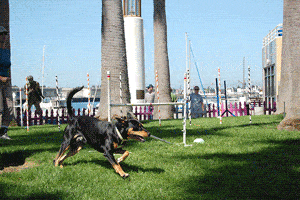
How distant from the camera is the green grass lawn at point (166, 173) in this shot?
12.6 ft

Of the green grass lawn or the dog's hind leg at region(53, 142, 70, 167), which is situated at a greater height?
the dog's hind leg at region(53, 142, 70, 167)

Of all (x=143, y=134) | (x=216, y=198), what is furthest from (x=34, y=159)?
(x=216, y=198)

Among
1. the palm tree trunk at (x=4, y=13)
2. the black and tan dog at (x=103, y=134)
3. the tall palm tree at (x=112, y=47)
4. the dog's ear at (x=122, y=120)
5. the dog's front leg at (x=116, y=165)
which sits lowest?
the dog's front leg at (x=116, y=165)

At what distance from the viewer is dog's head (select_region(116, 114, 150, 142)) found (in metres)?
4.42

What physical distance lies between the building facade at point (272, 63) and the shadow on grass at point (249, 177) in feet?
63.5

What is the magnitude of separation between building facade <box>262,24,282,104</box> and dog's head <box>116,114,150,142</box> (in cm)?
2122

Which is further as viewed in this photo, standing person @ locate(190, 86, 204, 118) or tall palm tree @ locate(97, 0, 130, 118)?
standing person @ locate(190, 86, 204, 118)

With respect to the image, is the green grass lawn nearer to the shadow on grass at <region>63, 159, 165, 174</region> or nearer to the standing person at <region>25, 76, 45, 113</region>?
the shadow on grass at <region>63, 159, 165, 174</region>

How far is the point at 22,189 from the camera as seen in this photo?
4012mm

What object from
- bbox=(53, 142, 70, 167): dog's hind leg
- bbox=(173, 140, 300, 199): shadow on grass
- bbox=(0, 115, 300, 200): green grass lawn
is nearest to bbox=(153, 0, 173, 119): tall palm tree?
bbox=(0, 115, 300, 200): green grass lawn

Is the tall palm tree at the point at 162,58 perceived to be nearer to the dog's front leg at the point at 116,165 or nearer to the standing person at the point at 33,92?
the standing person at the point at 33,92

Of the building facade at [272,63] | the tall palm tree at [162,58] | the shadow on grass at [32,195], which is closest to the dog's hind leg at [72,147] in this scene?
the shadow on grass at [32,195]

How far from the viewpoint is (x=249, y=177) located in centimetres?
440

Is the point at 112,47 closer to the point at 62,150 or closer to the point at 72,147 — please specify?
the point at 72,147
